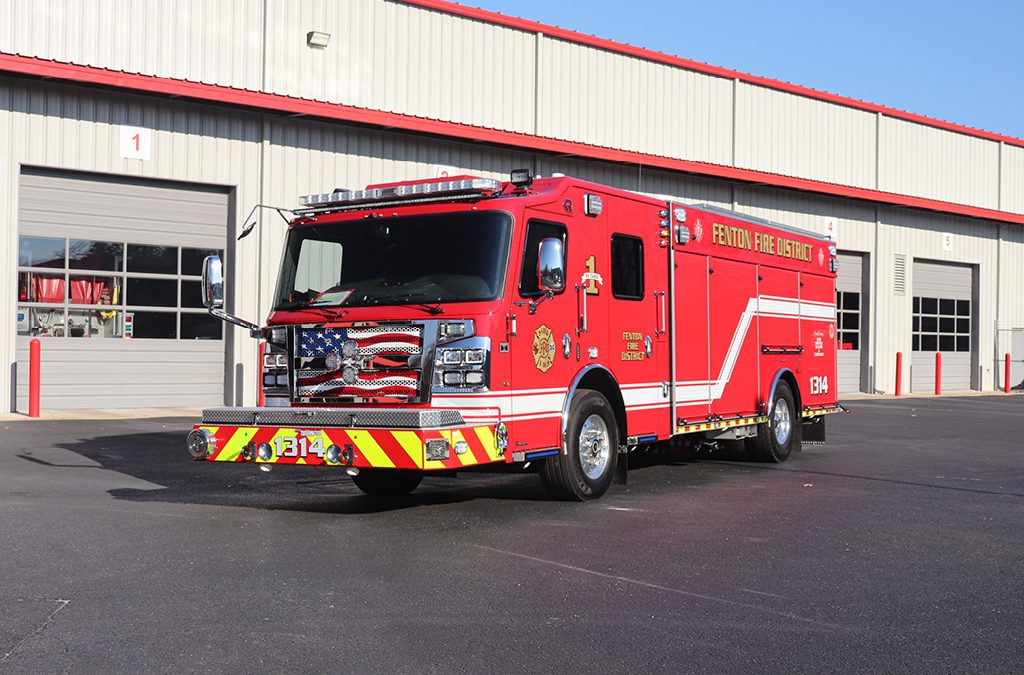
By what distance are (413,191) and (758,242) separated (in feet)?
17.1

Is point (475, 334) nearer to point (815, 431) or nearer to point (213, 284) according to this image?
point (213, 284)

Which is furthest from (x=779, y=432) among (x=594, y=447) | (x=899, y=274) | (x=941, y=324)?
(x=941, y=324)

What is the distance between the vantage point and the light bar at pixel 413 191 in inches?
376

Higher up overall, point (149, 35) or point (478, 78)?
point (478, 78)

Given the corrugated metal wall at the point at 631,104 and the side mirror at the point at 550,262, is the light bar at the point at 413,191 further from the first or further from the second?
the corrugated metal wall at the point at 631,104

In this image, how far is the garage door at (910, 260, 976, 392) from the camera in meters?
33.7

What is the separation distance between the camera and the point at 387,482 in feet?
35.4

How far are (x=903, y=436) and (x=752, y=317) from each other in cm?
541

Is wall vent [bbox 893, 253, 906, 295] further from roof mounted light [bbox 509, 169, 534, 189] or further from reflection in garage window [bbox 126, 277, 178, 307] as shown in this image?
roof mounted light [bbox 509, 169, 534, 189]

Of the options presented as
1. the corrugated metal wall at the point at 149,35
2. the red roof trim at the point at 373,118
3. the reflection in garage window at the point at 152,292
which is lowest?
the reflection in garage window at the point at 152,292

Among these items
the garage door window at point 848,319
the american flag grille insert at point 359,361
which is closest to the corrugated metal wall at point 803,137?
the garage door window at point 848,319

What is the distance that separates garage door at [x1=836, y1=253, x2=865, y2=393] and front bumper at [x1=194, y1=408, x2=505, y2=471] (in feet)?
78.3

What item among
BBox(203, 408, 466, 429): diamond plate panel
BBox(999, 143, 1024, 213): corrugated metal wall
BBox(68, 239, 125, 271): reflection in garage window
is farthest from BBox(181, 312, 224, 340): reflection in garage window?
BBox(999, 143, 1024, 213): corrugated metal wall

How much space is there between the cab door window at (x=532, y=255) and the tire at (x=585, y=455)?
43.8 inches
